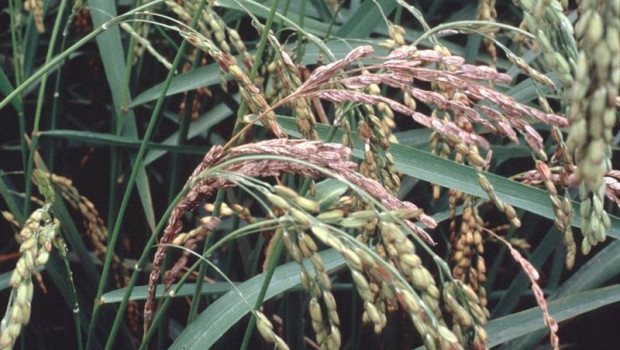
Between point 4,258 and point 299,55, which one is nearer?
point 299,55

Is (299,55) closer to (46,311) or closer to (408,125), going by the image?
(408,125)

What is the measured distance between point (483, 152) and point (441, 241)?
0.35m

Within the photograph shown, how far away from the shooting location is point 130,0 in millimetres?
2066

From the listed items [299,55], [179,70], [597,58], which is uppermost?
[597,58]

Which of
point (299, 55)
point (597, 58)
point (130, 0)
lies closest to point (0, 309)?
point (130, 0)

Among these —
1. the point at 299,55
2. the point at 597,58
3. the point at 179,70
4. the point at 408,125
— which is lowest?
the point at 408,125

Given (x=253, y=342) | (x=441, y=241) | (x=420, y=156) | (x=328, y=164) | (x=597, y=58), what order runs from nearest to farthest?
1. (x=597, y=58)
2. (x=328, y=164)
3. (x=420, y=156)
4. (x=253, y=342)
5. (x=441, y=241)

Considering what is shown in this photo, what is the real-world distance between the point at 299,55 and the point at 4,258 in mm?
811

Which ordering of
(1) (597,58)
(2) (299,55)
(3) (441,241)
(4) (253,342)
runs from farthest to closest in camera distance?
(3) (441,241) → (4) (253,342) → (2) (299,55) → (1) (597,58)

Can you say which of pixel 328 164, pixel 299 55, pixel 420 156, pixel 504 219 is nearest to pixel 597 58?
pixel 328 164

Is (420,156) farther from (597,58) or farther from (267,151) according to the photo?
(597,58)

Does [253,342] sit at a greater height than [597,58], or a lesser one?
lesser

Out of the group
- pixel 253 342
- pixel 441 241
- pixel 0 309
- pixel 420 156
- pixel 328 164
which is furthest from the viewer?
pixel 441 241

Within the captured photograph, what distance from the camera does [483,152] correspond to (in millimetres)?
1742
